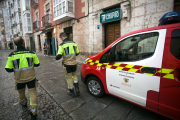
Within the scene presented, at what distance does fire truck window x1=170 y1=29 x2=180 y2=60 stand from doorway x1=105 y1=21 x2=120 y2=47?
5.11m

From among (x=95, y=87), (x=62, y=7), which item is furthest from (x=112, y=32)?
(x=62, y=7)

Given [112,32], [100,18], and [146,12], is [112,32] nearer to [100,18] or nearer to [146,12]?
[100,18]

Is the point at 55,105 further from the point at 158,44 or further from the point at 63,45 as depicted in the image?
the point at 158,44

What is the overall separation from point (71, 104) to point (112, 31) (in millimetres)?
5595

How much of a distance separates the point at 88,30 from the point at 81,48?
5.63 feet

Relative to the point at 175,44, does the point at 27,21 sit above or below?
above

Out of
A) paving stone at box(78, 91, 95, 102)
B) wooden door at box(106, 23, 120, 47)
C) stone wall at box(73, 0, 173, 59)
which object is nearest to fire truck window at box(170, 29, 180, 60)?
stone wall at box(73, 0, 173, 59)

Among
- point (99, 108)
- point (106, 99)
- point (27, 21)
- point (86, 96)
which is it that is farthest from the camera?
point (27, 21)

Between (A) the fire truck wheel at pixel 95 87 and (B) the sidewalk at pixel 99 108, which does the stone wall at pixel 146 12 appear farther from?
(B) the sidewalk at pixel 99 108

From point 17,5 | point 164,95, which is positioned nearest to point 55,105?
point 164,95

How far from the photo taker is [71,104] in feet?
8.54

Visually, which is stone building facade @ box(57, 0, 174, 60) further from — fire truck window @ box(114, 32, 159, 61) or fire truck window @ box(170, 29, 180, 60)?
fire truck window @ box(170, 29, 180, 60)

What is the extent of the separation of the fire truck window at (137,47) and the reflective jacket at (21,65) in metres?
1.86

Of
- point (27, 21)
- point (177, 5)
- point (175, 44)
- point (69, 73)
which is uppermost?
point (27, 21)
